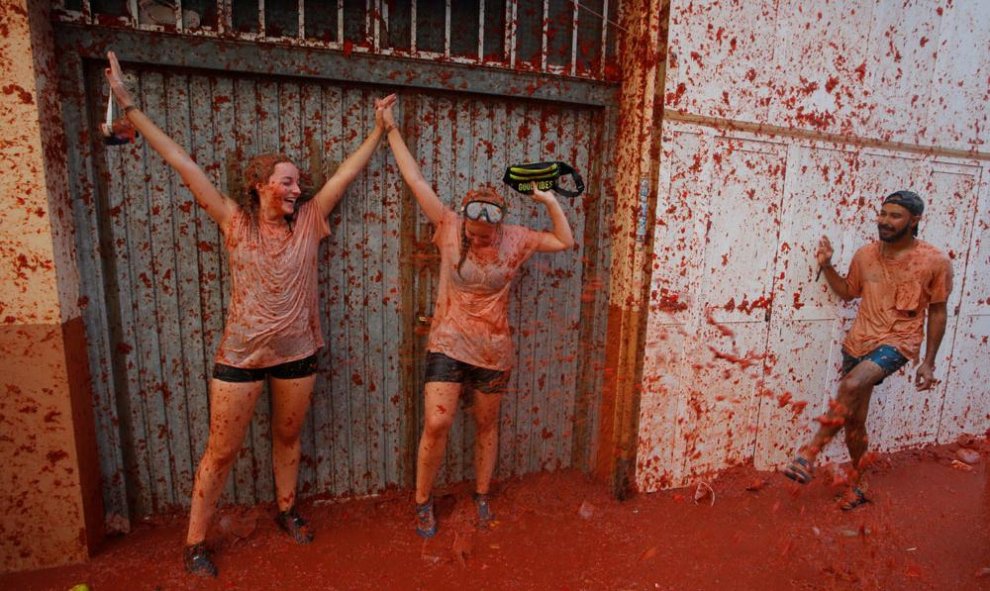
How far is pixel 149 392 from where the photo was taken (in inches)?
110

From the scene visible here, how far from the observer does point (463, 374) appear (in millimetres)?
2859

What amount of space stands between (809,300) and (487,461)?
8.37 ft

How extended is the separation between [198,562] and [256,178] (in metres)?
1.95

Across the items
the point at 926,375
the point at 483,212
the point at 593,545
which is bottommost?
the point at 593,545

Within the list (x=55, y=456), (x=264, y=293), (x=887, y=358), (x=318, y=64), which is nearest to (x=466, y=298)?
(x=264, y=293)

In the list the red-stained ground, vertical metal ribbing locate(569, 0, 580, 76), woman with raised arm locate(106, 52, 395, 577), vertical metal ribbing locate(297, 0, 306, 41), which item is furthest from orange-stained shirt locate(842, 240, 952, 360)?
vertical metal ribbing locate(297, 0, 306, 41)

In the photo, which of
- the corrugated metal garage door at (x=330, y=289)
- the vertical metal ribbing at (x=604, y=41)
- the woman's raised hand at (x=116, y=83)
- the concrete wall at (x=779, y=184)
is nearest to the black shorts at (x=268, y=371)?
the corrugated metal garage door at (x=330, y=289)

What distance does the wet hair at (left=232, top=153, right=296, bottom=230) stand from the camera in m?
2.46

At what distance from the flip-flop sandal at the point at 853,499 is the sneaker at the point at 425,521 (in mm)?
2747

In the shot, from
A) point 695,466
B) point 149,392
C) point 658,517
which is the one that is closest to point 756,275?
point 695,466

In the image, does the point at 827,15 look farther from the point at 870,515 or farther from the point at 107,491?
the point at 107,491

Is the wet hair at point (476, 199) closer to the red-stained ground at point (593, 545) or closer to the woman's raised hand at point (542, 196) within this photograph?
the woman's raised hand at point (542, 196)

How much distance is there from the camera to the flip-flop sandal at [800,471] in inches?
122

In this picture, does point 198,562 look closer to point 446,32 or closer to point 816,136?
point 446,32
